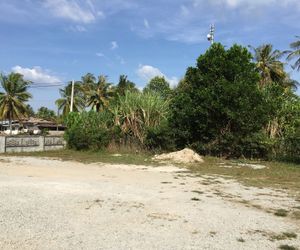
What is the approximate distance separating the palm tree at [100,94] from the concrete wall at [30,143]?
2010 centimetres

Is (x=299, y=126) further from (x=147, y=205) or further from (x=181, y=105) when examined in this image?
(x=147, y=205)

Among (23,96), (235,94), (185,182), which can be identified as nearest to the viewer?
(185,182)

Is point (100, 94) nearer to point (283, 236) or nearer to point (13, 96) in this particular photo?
point (13, 96)

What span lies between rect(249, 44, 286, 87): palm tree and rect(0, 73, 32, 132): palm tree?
27465 millimetres

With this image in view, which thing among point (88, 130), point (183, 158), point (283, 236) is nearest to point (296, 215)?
point (283, 236)

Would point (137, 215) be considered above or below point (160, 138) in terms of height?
below

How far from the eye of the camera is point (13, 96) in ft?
143

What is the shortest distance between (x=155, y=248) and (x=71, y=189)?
4.49 m

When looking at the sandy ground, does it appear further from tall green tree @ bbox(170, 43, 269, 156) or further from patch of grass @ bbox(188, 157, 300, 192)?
tall green tree @ bbox(170, 43, 269, 156)

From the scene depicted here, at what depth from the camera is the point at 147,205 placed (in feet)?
23.9

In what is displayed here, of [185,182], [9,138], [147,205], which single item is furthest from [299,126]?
[9,138]

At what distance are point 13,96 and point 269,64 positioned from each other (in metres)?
29.7

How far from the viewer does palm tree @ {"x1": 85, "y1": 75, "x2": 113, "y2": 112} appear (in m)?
46.2

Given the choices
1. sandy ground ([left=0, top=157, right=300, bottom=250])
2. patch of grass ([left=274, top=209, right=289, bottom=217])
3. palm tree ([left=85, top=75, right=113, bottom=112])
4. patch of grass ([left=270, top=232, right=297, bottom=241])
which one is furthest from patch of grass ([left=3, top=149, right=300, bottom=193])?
palm tree ([left=85, top=75, right=113, bottom=112])
